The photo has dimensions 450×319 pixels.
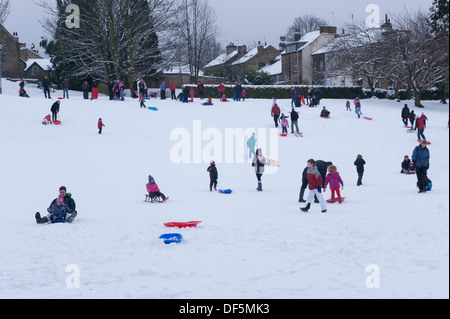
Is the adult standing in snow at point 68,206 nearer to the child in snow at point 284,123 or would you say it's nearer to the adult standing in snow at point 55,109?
the adult standing in snow at point 55,109

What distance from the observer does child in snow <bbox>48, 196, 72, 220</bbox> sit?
1342cm

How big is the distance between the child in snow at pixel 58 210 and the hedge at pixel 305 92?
29.9m

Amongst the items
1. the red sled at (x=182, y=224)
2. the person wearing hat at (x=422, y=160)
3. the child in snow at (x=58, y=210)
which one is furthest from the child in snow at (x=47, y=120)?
the person wearing hat at (x=422, y=160)

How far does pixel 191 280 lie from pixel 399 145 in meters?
22.1

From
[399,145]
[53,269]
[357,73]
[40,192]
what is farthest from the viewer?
[357,73]

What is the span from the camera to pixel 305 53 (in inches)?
2653

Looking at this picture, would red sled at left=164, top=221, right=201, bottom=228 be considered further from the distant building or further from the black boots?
the distant building

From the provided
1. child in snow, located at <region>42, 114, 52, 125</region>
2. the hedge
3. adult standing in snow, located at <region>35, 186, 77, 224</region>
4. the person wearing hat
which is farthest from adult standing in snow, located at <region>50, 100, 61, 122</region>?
the person wearing hat

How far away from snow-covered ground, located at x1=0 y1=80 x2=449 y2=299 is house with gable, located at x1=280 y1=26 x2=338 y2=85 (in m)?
37.8

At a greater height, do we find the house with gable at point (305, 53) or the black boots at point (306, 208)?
the house with gable at point (305, 53)

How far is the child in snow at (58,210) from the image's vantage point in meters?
13.4

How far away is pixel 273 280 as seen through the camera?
321 inches
